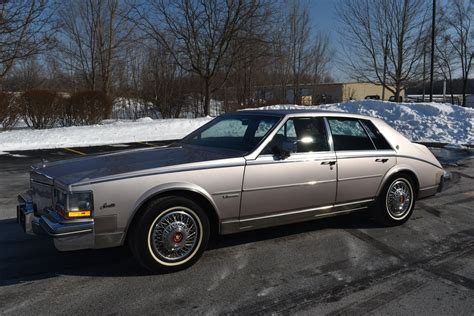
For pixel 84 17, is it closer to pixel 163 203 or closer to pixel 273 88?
pixel 273 88

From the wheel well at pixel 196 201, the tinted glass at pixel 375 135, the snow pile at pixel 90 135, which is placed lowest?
the wheel well at pixel 196 201

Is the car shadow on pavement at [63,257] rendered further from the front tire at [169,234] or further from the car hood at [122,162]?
the car hood at [122,162]

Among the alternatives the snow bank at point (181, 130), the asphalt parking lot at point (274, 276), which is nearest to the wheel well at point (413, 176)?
the asphalt parking lot at point (274, 276)

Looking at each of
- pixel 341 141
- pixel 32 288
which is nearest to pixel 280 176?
pixel 341 141

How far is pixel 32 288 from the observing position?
3.71m

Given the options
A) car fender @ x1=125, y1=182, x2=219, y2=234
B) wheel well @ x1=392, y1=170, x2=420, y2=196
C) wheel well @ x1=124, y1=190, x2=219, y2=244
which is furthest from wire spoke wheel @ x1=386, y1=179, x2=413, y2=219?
car fender @ x1=125, y1=182, x2=219, y2=234

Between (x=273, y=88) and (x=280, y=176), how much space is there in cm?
2714

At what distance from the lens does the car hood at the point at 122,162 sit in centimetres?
387

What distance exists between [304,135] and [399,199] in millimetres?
1623

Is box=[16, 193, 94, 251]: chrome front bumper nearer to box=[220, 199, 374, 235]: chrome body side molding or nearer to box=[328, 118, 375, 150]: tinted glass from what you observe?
box=[220, 199, 374, 235]: chrome body side molding

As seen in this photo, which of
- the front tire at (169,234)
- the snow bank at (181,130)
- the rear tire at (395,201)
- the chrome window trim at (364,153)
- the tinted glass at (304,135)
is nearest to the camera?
the front tire at (169,234)

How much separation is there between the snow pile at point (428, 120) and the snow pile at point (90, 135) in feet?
15.1

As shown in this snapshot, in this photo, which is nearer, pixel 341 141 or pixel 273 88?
pixel 341 141

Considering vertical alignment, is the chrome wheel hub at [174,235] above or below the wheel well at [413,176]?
below
